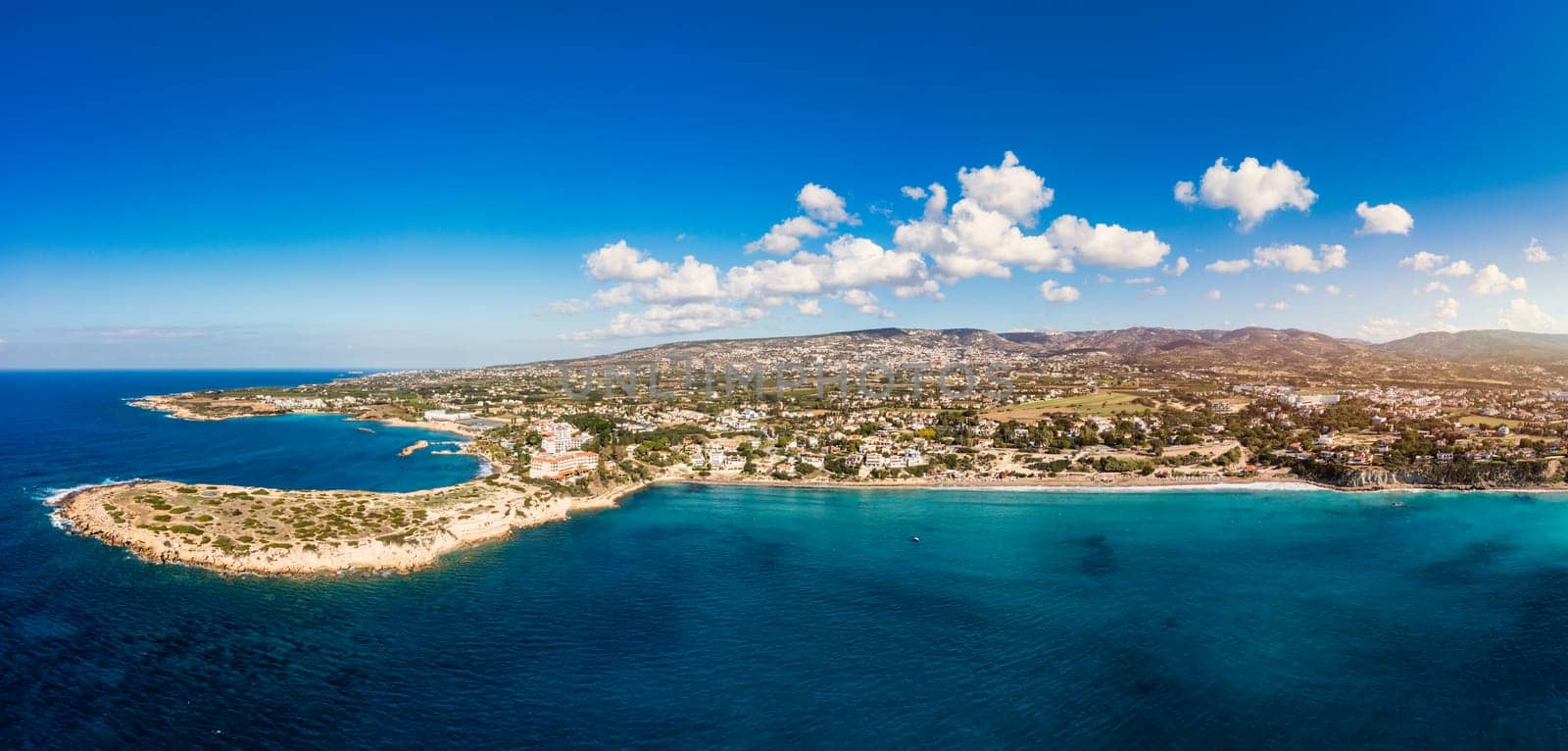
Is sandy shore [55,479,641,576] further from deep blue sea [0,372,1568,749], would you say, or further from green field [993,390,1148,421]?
green field [993,390,1148,421]

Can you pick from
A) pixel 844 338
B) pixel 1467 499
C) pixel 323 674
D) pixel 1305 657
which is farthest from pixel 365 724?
pixel 844 338

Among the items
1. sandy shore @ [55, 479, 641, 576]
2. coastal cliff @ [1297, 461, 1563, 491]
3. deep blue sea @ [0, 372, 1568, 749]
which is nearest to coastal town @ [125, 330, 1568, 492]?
coastal cliff @ [1297, 461, 1563, 491]

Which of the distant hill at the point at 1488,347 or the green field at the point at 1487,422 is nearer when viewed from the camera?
the green field at the point at 1487,422

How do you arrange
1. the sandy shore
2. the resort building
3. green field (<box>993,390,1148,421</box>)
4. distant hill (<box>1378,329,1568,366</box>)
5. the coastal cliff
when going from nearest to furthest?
the sandy shore
the coastal cliff
the resort building
green field (<box>993,390,1148,421</box>)
distant hill (<box>1378,329,1568,366</box>)

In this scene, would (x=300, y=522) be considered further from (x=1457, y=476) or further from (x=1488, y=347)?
(x=1488, y=347)

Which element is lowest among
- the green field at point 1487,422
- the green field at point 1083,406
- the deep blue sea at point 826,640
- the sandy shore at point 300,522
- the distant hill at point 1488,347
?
the deep blue sea at point 826,640

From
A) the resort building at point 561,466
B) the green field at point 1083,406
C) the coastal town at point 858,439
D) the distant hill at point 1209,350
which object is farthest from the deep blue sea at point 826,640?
the distant hill at point 1209,350

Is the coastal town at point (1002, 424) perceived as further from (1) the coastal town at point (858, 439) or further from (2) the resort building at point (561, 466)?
(1) the coastal town at point (858, 439)

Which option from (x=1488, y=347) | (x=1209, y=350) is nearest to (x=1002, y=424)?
(x=1209, y=350)

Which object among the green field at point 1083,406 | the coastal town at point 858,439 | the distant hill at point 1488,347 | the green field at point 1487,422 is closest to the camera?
the coastal town at point 858,439
